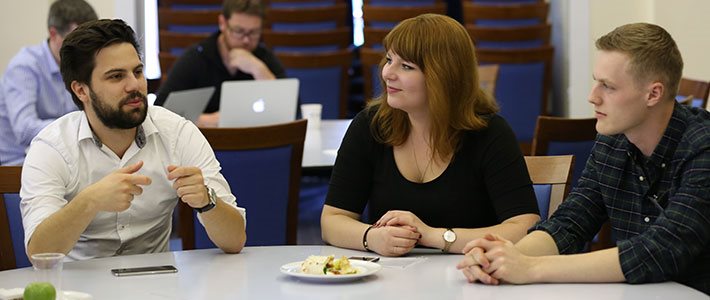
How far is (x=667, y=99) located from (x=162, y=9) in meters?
6.83

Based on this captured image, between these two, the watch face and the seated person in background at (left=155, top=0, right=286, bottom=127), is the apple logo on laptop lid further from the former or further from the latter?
the watch face

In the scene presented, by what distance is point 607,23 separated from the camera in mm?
7848

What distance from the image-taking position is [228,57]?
5.90m

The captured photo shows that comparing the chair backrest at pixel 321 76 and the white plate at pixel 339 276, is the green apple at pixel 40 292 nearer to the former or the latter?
the white plate at pixel 339 276

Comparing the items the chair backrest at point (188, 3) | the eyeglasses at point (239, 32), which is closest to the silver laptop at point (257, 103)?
the eyeglasses at point (239, 32)

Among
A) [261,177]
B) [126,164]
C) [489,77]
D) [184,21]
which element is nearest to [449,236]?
[126,164]

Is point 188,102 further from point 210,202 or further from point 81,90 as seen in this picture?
point 210,202

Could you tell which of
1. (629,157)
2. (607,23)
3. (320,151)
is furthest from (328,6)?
(629,157)

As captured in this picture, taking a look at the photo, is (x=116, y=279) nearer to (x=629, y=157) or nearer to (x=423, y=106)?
(x=423, y=106)

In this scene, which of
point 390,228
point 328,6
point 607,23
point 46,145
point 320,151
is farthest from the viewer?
point 328,6

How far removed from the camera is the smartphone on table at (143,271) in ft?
8.34

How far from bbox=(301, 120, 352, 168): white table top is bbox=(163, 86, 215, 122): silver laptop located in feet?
1.59

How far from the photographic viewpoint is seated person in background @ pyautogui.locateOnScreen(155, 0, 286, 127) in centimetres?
580

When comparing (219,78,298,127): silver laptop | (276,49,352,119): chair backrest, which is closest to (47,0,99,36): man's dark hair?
(219,78,298,127): silver laptop
